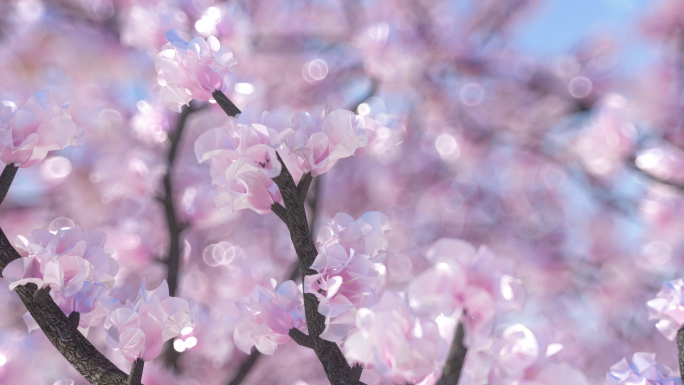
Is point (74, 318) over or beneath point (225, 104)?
beneath

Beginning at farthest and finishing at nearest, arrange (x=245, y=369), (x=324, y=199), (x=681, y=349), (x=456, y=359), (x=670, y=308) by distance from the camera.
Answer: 1. (x=324, y=199)
2. (x=245, y=369)
3. (x=670, y=308)
4. (x=681, y=349)
5. (x=456, y=359)

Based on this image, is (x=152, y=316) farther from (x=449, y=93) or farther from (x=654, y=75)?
(x=654, y=75)

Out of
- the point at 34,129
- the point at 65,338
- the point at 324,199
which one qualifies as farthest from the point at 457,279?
the point at 324,199

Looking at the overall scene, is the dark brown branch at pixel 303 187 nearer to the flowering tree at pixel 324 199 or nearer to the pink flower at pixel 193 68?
the flowering tree at pixel 324 199

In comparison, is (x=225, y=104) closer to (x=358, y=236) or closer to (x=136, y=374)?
(x=358, y=236)

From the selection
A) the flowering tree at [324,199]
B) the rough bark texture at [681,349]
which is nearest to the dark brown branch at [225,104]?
the flowering tree at [324,199]

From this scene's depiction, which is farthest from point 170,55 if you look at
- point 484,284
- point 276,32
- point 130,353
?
point 276,32

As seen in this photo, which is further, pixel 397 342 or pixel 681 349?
pixel 681 349

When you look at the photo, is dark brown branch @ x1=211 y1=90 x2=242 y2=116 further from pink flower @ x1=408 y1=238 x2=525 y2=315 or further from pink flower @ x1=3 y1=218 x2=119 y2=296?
pink flower @ x1=408 y1=238 x2=525 y2=315

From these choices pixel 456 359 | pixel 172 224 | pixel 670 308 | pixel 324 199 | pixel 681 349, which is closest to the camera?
pixel 456 359
